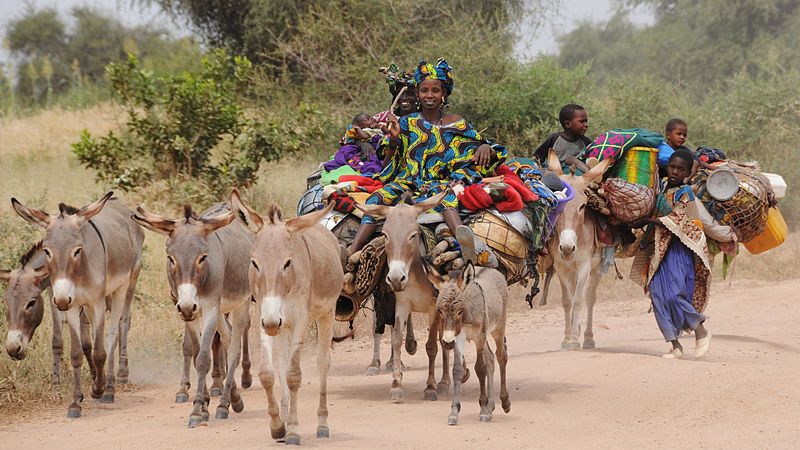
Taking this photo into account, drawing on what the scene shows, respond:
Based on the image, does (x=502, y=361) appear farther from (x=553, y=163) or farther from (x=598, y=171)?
(x=553, y=163)

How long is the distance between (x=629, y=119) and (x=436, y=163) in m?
12.8

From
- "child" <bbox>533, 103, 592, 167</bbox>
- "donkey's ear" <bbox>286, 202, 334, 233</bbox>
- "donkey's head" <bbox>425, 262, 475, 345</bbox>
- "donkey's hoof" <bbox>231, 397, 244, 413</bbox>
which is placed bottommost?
"donkey's hoof" <bbox>231, 397, 244, 413</bbox>

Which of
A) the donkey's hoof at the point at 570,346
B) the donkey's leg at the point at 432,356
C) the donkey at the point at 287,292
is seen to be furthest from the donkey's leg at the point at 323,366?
the donkey's hoof at the point at 570,346

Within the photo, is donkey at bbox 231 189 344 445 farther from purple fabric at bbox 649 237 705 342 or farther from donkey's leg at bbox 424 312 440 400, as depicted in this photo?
purple fabric at bbox 649 237 705 342

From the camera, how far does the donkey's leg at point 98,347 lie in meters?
9.67

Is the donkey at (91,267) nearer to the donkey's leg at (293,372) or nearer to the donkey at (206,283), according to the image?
the donkey at (206,283)

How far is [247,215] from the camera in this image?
7.81 metres

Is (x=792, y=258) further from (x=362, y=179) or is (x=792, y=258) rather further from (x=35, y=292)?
(x=35, y=292)

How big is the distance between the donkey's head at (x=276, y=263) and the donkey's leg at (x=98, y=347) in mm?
2437

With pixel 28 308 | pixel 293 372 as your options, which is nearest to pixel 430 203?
pixel 293 372

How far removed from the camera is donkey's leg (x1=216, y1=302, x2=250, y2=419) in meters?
8.77

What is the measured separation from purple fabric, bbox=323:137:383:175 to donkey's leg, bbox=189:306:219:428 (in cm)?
231

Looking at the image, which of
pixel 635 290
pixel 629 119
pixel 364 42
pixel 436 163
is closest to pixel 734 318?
pixel 635 290

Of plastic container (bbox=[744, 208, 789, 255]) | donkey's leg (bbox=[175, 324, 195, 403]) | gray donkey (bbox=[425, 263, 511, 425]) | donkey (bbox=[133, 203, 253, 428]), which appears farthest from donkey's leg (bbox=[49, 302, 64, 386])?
plastic container (bbox=[744, 208, 789, 255])
